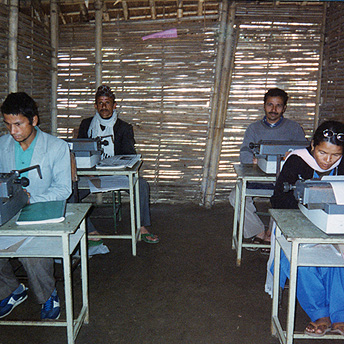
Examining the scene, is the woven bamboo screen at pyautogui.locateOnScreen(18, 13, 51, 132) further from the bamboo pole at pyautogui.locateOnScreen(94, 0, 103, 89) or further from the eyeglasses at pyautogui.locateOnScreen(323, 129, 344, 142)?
the eyeglasses at pyautogui.locateOnScreen(323, 129, 344, 142)

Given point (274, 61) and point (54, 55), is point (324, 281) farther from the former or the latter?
point (54, 55)

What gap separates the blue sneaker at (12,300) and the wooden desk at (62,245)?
29cm

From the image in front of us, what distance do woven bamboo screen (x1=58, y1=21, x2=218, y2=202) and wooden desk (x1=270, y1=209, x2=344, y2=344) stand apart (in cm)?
281

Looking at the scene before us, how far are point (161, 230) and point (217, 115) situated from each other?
1.73 meters

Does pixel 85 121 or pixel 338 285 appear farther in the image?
pixel 85 121

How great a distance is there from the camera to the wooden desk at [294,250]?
1793 mm

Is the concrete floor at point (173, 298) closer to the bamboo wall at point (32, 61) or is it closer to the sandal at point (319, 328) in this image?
the sandal at point (319, 328)

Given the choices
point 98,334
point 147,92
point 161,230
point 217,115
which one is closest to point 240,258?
point 161,230

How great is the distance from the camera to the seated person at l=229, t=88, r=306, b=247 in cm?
369

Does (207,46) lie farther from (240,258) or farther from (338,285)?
(338,285)

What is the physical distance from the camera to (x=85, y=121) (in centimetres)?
423

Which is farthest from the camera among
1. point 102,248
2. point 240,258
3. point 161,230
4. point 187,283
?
point 161,230

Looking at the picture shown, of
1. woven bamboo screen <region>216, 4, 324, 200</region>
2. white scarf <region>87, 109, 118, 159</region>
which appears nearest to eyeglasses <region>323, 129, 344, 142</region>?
white scarf <region>87, 109, 118, 159</region>

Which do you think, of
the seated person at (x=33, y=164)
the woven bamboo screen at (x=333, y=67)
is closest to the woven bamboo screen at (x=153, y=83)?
the woven bamboo screen at (x=333, y=67)
